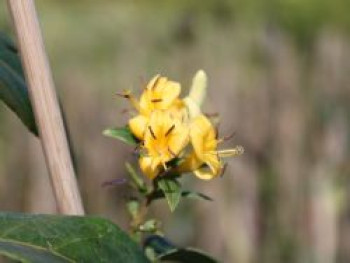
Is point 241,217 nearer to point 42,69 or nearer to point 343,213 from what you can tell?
point 343,213

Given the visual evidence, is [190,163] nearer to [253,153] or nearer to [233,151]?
[233,151]

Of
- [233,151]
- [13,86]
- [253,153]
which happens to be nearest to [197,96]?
[233,151]

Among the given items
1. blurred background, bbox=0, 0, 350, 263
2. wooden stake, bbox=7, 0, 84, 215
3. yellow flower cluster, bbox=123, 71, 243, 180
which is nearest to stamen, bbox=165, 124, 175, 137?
yellow flower cluster, bbox=123, 71, 243, 180

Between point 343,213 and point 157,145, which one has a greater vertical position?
point 157,145

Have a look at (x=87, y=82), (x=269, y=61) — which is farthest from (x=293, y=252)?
(x=87, y=82)

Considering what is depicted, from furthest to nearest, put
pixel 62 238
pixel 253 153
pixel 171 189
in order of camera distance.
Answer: pixel 253 153, pixel 171 189, pixel 62 238

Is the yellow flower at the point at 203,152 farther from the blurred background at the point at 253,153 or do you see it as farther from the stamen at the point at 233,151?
the blurred background at the point at 253,153
